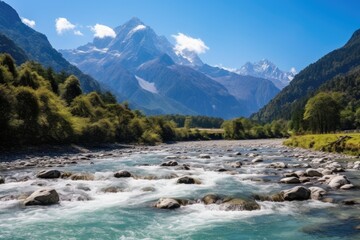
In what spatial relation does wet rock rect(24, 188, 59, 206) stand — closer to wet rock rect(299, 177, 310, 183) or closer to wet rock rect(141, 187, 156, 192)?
wet rock rect(141, 187, 156, 192)

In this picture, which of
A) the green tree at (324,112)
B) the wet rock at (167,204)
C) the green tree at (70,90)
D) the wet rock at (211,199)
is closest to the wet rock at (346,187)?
the wet rock at (211,199)

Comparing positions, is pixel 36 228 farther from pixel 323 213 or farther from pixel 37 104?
pixel 37 104

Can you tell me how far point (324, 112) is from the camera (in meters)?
127

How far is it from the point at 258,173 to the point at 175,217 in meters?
21.0

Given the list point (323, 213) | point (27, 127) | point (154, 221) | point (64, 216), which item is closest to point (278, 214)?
point (323, 213)

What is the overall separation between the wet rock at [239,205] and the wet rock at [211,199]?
2.59ft

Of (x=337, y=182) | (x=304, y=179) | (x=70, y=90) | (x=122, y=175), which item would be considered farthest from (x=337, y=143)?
(x=70, y=90)

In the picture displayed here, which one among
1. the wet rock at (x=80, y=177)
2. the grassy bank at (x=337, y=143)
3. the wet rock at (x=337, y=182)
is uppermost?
the grassy bank at (x=337, y=143)

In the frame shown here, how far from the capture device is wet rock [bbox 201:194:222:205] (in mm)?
23922

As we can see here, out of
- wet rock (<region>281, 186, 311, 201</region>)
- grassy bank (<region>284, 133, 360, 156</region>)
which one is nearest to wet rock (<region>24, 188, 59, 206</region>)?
wet rock (<region>281, 186, 311, 201</region>)

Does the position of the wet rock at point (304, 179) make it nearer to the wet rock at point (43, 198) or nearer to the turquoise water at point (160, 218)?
the turquoise water at point (160, 218)

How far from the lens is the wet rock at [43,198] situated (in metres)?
23.2

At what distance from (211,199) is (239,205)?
7.44 ft

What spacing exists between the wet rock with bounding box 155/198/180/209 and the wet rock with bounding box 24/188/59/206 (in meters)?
7.17
